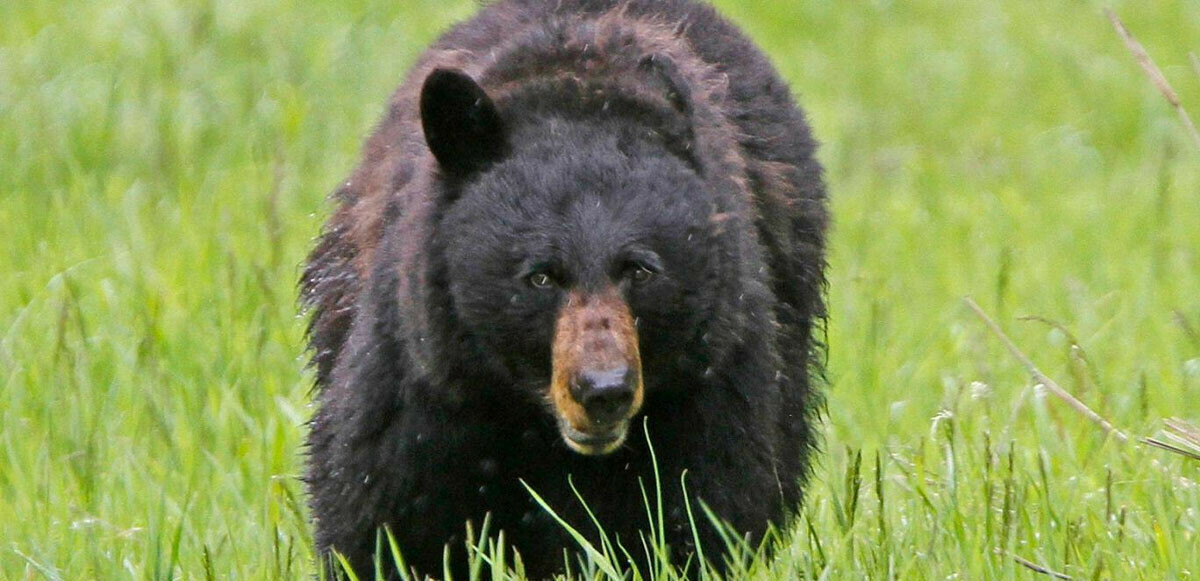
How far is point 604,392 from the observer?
3.63m

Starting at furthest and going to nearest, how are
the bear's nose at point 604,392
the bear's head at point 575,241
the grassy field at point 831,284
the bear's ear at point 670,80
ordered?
1. the grassy field at point 831,284
2. the bear's ear at point 670,80
3. the bear's head at point 575,241
4. the bear's nose at point 604,392

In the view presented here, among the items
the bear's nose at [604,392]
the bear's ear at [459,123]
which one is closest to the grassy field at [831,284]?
the bear's nose at [604,392]

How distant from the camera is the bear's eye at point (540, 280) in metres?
3.86

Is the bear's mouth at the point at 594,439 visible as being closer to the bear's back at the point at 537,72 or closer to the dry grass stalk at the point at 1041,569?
the bear's back at the point at 537,72

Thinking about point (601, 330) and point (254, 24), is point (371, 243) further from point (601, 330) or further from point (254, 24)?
point (254, 24)

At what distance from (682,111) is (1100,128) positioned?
8236 mm

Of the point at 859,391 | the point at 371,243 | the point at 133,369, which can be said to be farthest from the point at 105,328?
the point at 859,391

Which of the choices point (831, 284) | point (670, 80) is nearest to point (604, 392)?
point (670, 80)

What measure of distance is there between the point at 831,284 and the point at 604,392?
167 inches

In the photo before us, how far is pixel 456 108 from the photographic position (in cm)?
401

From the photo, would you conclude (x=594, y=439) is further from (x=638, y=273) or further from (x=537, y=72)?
(x=537, y=72)

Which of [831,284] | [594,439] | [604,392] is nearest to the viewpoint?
[604,392]

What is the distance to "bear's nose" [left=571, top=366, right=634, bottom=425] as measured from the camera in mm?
3631

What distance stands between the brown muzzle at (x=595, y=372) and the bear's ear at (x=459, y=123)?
1.53 ft
